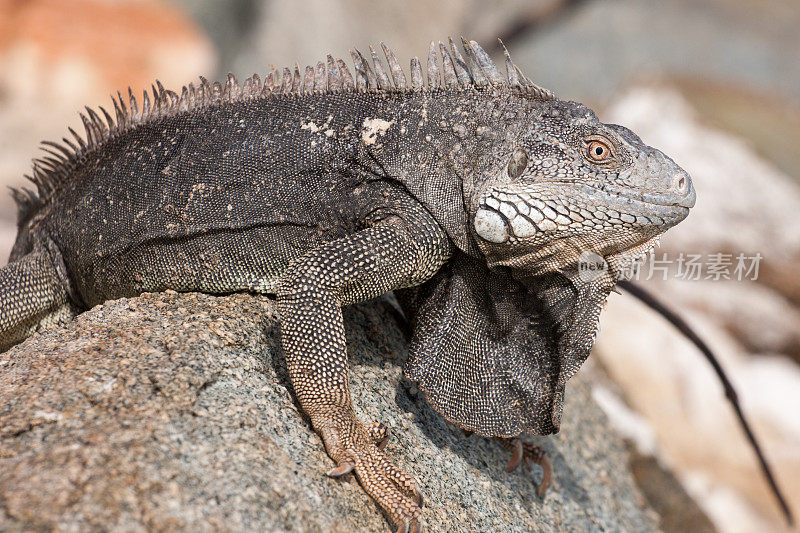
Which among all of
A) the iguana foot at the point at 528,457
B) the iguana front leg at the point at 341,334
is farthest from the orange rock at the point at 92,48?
the iguana front leg at the point at 341,334

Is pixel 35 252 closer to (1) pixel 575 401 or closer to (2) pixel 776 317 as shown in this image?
(1) pixel 575 401

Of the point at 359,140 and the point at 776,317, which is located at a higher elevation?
the point at 359,140

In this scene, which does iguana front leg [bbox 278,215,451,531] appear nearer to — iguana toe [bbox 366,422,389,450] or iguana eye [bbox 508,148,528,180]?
iguana toe [bbox 366,422,389,450]

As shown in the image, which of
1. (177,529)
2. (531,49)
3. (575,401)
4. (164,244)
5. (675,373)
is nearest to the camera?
(177,529)

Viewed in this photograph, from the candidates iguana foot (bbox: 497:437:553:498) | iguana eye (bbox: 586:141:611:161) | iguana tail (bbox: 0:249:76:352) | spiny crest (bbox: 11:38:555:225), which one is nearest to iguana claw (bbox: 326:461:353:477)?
iguana foot (bbox: 497:437:553:498)

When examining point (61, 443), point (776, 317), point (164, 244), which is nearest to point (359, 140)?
point (164, 244)

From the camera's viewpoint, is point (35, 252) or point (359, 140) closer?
point (359, 140)

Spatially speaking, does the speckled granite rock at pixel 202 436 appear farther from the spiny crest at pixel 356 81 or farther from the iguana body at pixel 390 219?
the spiny crest at pixel 356 81

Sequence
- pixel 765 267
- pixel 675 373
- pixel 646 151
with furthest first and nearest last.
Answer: pixel 765 267
pixel 675 373
pixel 646 151

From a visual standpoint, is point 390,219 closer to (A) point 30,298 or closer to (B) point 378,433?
(B) point 378,433
